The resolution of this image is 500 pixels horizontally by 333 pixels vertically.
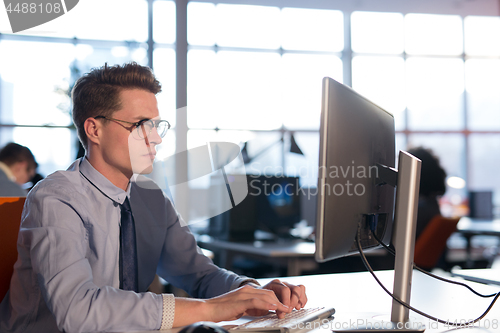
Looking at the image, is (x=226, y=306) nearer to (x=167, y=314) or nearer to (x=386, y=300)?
(x=167, y=314)

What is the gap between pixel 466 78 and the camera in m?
7.56

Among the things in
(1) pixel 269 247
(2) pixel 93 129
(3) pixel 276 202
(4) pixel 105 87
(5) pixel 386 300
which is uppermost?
(4) pixel 105 87

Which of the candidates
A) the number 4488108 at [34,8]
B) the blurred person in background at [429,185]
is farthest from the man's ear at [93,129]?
the number 4488108 at [34,8]

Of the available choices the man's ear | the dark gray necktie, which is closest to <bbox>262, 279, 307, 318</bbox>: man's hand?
the dark gray necktie

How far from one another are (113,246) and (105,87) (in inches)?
18.1

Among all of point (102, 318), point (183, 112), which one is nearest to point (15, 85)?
Answer: point (183, 112)

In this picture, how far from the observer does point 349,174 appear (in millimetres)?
757

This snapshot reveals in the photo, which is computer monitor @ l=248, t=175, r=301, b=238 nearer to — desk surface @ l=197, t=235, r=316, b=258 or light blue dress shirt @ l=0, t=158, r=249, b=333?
desk surface @ l=197, t=235, r=316, b=258

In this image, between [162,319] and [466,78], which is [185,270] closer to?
[162,319]

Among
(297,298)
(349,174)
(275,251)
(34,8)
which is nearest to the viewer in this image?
(349,174)

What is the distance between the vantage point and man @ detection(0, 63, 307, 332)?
810 millimetres

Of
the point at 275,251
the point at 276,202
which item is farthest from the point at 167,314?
the point at 276,202

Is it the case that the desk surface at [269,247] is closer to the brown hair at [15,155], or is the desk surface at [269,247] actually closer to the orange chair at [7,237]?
the brown hair at [15,155]

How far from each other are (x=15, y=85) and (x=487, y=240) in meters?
7.84
